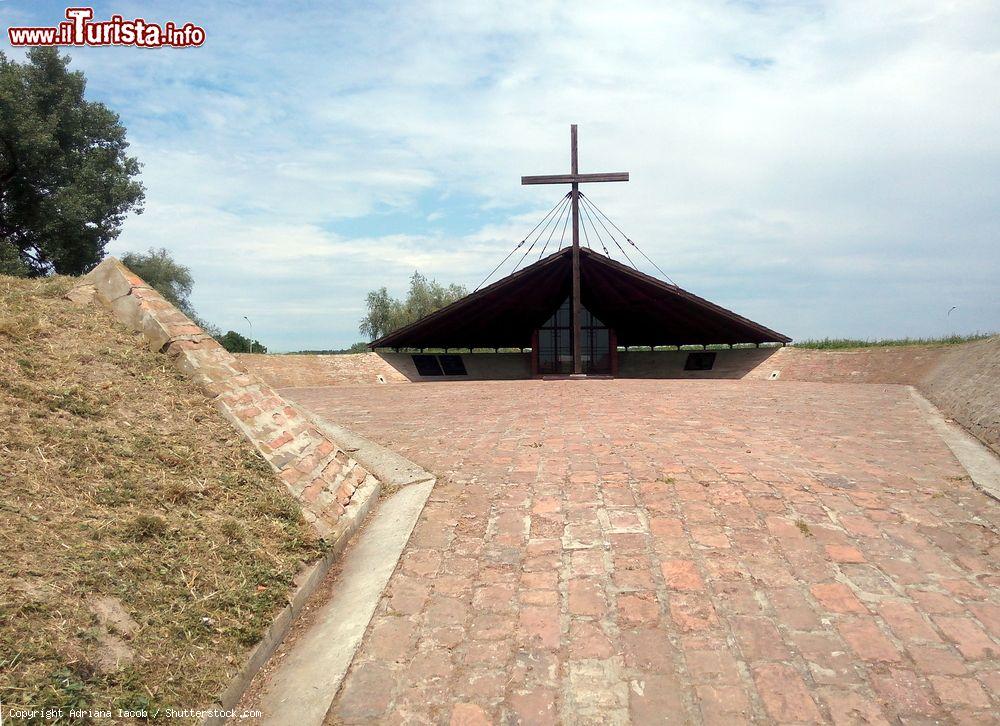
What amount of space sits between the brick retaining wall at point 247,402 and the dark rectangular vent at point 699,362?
63.6 feet

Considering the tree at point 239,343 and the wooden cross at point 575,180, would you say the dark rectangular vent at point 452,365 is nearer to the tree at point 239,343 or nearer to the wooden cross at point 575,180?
Answer: the wooden cross at point 575,180

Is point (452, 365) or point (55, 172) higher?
point (55, 172)

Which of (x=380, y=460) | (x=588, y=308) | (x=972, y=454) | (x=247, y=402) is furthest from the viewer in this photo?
(x=588, y=308)

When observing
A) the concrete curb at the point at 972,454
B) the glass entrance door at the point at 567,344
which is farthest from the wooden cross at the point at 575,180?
the concrete curb at the point at 972,454

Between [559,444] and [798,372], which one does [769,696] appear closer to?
[559,444]

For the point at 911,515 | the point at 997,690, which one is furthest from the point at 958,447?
the point at 997,690

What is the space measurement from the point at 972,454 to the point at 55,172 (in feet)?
95.4

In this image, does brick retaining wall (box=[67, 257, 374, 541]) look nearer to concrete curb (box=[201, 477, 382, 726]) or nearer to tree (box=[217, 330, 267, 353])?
concrete curb (box=[201, 477, 382, 726])

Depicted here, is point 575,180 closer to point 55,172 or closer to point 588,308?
point 588,308

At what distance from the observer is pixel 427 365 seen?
23266mm

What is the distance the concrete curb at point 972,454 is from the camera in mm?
5218

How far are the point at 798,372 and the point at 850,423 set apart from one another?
12.1m

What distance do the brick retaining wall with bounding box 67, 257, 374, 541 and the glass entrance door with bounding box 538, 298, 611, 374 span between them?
19237mm

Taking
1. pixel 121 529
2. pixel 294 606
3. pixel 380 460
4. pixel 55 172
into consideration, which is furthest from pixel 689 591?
pixel 55 172
